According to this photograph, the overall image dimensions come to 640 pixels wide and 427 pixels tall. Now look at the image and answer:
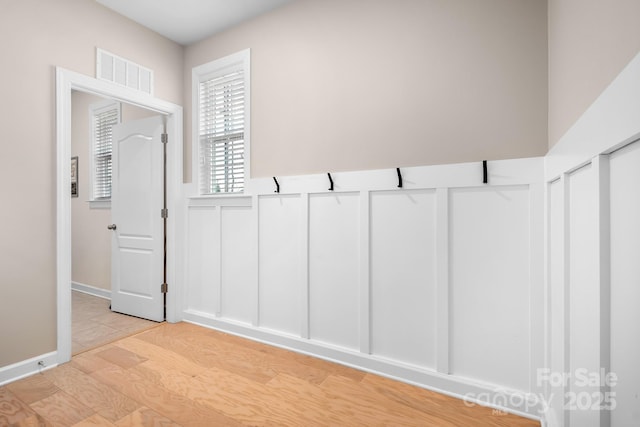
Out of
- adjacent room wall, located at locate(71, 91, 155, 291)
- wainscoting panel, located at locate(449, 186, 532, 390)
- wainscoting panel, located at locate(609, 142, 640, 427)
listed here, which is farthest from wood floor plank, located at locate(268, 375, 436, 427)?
adjacent room wall, located at locate(71, 91, 155, 291)

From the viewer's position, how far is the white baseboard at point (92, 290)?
3.80m

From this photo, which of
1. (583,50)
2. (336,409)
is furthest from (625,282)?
(336,409)

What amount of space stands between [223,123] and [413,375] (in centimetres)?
255

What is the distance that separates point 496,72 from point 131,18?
287 cm

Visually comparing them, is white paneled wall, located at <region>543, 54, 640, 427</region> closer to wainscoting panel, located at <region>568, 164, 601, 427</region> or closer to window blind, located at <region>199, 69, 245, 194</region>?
wainscoting panel, located at <region>568, 164, 601, 427</region>

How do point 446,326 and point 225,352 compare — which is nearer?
point 446,326

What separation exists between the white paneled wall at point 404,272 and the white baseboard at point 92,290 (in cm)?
207

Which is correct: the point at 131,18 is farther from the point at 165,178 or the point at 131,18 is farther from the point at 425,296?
the point at 425,296

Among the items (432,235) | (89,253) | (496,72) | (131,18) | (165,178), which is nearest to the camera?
(496,72)

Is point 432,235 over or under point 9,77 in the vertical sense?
under

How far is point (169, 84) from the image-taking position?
292 cm

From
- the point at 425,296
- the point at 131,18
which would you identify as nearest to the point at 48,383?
the point at 425,296

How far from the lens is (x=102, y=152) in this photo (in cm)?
394

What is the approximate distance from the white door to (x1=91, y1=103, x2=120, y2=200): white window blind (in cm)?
74
